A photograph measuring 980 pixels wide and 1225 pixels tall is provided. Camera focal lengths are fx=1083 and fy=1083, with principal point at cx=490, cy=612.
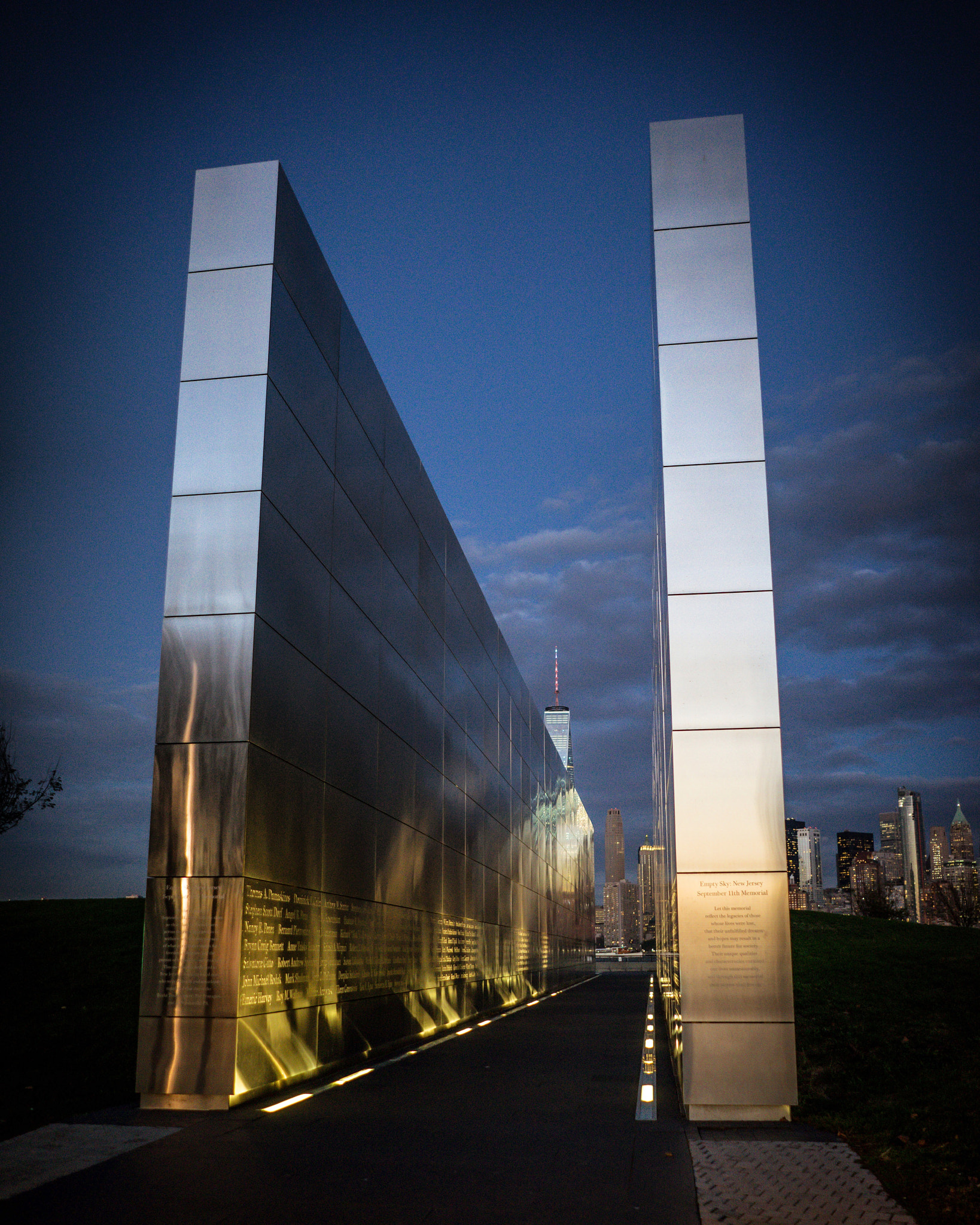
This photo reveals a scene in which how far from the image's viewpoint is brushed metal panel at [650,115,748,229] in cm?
994

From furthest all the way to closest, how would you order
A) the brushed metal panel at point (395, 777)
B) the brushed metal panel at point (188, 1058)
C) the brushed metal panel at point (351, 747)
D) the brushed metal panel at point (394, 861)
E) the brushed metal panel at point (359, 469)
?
1. the brushed metal panel at point (395, 777)
2. the brushed metal panel at point (394, 861)
3. the brushed metal panel at point (359, 469)
4. the brushed metal panel at point (351, 747)
5. the brushed metal panel at point (188, 1058)

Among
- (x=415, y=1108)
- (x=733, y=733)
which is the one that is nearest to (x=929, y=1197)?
(x=733, y=733)

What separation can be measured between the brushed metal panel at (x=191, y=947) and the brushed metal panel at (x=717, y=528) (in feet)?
15.5

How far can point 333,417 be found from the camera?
12805 mm

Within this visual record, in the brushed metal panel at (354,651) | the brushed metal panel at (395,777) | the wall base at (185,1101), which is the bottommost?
the wall base at (185,1101)

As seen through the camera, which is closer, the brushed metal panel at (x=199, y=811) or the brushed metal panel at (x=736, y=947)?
the brushed metal panel at (x=736, y=947)

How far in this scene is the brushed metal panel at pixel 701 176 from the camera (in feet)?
32.6

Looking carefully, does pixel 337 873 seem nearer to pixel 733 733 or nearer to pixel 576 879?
pixel 733 733

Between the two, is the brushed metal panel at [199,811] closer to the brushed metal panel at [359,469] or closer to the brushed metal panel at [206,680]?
the brushed metal panel at [206,680]

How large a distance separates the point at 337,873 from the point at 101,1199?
625 centimetres

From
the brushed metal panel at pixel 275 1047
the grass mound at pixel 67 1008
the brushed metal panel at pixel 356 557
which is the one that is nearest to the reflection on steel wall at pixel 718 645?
the brushed metal panel at pixel 275 1047

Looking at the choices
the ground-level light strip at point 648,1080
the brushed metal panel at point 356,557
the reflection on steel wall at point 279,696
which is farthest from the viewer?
the brushed metal panel at point 356,557

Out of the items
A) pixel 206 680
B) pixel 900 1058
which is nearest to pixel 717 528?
pixel 206 680

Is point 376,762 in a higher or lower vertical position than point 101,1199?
higher
